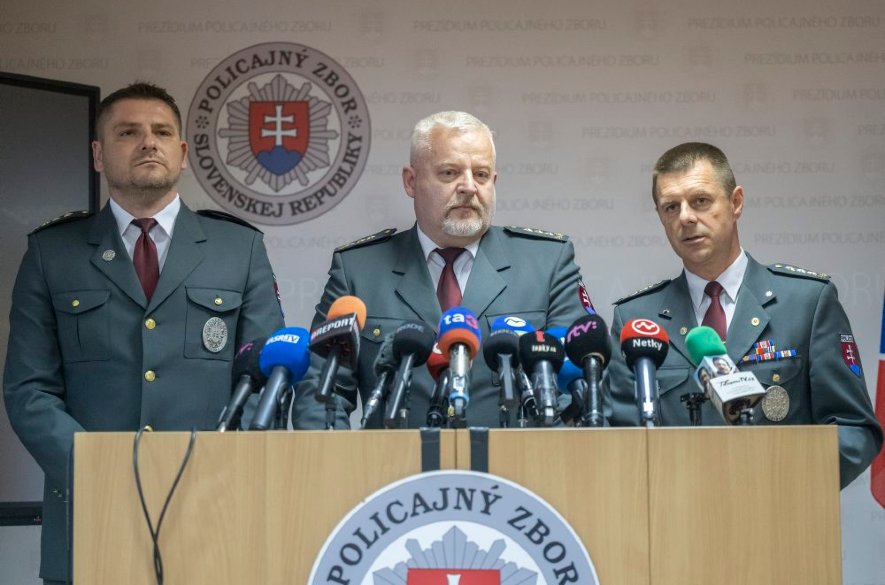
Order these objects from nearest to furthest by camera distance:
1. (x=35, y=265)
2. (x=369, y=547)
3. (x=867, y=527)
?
(x=369, y=547)
(x=35, y=265)
(x=867, y=527)

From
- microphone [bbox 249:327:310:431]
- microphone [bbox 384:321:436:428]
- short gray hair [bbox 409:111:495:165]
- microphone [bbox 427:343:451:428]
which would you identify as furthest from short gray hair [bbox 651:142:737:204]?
microphone [bbox 249:327:310:431]

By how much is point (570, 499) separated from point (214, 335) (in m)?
1.43

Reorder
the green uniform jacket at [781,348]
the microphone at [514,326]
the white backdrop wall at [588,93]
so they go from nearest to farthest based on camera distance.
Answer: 1. the microphone at [514,326]
2. the green uniform jacket at [781,348]
3. the white backdrop wall at [588,93]

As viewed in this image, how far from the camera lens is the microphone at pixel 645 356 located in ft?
7.17

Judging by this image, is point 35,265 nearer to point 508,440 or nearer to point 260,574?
point 260,574

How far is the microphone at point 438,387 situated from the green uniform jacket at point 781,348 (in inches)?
28.8

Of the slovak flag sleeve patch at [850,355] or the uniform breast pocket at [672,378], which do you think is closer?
the slovak flag sleeve patch at [850,355]

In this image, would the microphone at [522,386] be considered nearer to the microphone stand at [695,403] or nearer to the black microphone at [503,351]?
the black microphone at [503,351]

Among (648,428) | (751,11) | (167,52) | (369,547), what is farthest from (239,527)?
(751,11)

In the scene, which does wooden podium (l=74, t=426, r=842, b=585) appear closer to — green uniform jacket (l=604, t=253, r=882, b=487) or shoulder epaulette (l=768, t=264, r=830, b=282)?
green uniform jacket (l=604, t=253, r=882, b=487)

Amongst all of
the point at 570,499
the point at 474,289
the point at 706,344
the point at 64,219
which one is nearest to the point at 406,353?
the point at 570,499

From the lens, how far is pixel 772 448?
203cm

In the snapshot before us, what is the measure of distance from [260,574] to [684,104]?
3.09m

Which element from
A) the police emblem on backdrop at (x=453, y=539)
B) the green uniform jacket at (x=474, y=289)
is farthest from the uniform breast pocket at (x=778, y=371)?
the police emblem on backdrop at (x=453, y=539)
